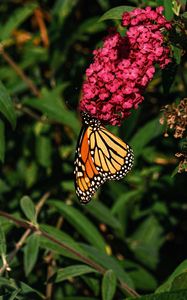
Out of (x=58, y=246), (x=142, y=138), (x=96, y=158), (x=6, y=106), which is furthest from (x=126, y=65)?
(x=142, y=138)

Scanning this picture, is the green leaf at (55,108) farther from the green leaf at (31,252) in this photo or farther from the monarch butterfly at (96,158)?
the green leaf at (31,252)

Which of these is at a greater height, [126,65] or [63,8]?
[126,65]

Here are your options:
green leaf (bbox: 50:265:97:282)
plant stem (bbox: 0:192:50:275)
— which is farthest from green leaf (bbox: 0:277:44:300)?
green leaf (bbox: 50:265:97:282)

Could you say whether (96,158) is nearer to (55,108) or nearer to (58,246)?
(58,246)

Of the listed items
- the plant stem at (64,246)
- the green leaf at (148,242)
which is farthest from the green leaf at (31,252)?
the green leaf at (148,242)

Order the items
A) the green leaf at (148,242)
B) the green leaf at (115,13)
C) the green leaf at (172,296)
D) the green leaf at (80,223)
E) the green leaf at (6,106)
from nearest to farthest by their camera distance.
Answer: the green leaf at (172,296) < the green leaf at (115,13) < the green leaf at (6,106) < the green leaf at (80,223) < the green leaf at (148,242)
